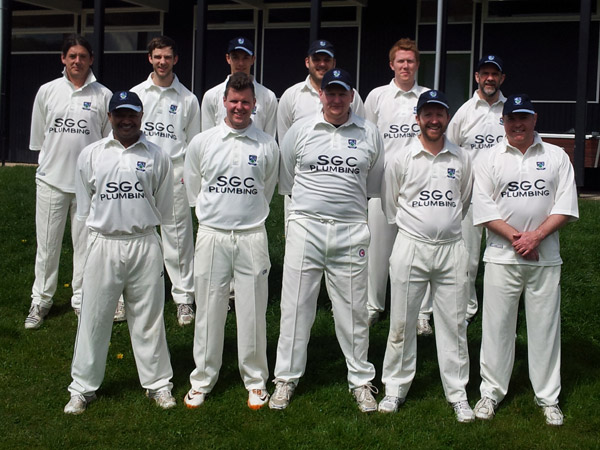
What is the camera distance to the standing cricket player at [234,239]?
5.60m

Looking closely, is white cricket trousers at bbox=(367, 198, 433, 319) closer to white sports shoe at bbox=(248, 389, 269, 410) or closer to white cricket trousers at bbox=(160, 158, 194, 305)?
white cricket trousers at bbox=(160, 158, 194, 305)

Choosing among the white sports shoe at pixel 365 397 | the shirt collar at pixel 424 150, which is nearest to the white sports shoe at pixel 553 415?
the white sports shoe at pixel 365 397

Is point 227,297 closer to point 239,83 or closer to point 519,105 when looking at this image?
point 239,83

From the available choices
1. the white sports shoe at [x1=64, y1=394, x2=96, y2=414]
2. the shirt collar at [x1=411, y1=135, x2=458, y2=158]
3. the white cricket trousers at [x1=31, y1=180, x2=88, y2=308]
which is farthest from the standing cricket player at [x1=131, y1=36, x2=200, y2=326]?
the shirt collar at [x1=411, y1=135, x2=458, y2=158]

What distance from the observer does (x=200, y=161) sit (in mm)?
5762

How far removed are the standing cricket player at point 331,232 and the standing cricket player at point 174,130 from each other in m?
1.65

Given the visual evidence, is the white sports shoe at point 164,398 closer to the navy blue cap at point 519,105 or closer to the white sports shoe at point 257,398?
the white sports shoe at point 257,398

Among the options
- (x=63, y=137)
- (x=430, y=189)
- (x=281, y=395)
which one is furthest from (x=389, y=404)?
(x=63, y=137)

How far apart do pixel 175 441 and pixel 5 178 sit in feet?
24.6

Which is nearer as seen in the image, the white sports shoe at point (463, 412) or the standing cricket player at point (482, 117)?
the white sports shoe at point (463, 412)

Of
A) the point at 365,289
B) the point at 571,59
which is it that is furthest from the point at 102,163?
the point at 571,59

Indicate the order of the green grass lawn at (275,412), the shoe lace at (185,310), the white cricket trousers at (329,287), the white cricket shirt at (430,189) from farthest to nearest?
1. the shoe lace at (185,310)
2. the white cricket trousers at (329,287)
3. the white cricket shirt at (430,189)
4. the green grass lawn at (275,412)

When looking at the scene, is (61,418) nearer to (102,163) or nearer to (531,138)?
(102,163)

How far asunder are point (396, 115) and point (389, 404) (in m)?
2.48
